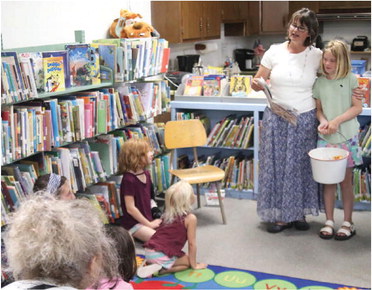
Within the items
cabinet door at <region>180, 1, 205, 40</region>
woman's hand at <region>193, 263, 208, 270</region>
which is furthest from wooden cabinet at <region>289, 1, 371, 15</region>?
woman's hand at <region>193, 263, 208, 270</region>

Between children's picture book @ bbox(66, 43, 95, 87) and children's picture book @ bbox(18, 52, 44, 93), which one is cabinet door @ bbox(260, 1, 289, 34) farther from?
children's picture book @ bbox(18, 52, 44, 93)

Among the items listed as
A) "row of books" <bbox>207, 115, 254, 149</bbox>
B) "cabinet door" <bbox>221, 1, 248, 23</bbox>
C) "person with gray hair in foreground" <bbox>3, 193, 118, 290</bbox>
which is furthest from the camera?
"cabinet door" <bbox>221, 1, 248, 23</bbox>

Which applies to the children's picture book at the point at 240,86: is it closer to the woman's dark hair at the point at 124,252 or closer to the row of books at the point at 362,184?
the row of books at the point at 362,184

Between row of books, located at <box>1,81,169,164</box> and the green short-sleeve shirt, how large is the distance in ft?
4.28

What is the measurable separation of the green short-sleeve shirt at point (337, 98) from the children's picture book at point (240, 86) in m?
1.02

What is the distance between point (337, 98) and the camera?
3.30 m

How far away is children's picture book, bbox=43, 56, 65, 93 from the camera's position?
3029mm

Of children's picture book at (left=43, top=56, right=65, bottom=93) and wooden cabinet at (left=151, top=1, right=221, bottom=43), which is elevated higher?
wooden cabinet at (left=151, top=1, right=221, bottom=43)

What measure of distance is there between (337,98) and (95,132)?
61.8 inches

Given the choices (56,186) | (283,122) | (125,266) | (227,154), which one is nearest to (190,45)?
(227,154)

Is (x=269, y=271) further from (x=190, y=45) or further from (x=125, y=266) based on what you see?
(x=190, y=45)

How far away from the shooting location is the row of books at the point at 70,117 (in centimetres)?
278

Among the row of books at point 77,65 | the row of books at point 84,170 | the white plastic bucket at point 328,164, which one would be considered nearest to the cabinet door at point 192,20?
the row of books at point 77,65

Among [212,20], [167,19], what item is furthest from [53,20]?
[212,20]
